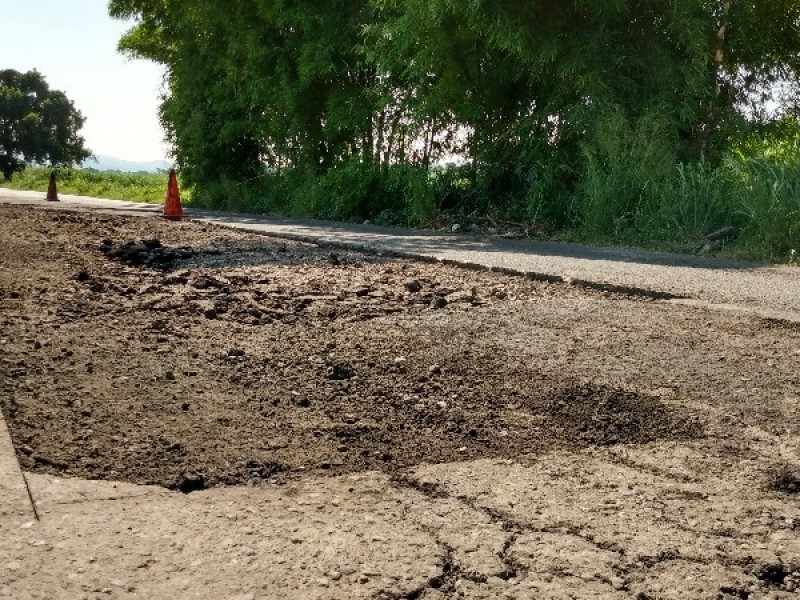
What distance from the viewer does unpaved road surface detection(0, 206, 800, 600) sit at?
7.41 ft

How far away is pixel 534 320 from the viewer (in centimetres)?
555

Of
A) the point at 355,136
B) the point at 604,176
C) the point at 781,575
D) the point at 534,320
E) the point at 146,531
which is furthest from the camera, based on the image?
the point at 355,136

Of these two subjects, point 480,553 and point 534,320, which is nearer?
point 480,553

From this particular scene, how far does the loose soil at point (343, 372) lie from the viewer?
10.5 feet

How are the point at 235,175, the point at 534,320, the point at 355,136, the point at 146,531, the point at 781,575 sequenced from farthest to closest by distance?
the point at 235,175
the point at 355,136
the point at 534,320
the point at 146,531
the point at 781,575

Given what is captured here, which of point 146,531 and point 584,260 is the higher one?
point 584,260

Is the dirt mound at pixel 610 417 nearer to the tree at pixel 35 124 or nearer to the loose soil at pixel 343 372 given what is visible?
the loose soil at pixel 343 372

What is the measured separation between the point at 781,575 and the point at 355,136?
15561 mm

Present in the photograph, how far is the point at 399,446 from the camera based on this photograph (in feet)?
10.6

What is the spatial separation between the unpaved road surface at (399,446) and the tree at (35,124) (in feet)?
205

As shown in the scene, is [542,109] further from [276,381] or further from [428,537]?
[428,537]

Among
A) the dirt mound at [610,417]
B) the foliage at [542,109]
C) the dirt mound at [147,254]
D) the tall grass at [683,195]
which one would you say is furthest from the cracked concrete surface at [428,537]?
the foliage at [542,109]

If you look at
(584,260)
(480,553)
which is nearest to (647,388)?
(480,553)

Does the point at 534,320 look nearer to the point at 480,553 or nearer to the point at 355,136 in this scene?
the point at 480,553
